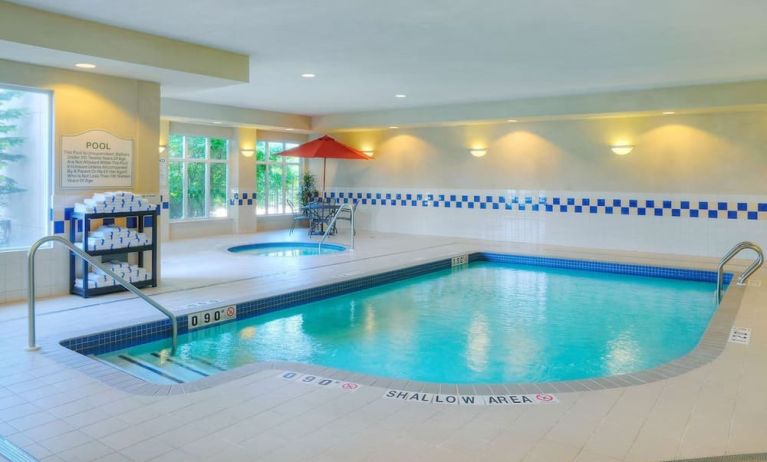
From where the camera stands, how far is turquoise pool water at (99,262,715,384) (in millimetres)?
4387

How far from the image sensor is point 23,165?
5582mm

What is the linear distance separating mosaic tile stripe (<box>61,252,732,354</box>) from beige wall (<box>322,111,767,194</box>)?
73.9 inches

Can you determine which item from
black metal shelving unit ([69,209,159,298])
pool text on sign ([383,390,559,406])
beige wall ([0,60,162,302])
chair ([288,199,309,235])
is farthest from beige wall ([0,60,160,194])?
chair ([288,199,309,235])

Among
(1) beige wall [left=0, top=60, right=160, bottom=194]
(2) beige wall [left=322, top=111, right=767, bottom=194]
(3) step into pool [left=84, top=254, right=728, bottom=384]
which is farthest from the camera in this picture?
(2) beige wall [left=322, top=111, right=767, bottom=194]

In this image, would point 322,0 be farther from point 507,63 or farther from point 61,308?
point 61,308

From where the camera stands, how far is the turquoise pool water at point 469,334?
4.39 metres

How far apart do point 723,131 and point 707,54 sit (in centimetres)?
309

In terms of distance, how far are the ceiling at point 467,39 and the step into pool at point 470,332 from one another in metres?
2.68

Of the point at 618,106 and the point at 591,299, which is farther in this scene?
the point at 618,106

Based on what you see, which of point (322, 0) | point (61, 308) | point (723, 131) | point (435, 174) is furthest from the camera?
point (435, 174)

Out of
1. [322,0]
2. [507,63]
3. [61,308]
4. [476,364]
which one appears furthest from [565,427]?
[507,63]

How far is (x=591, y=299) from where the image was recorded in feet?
22.4

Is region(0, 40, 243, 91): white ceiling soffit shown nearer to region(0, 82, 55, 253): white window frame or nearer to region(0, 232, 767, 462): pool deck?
region(0, 82, 55, 253): white window frame

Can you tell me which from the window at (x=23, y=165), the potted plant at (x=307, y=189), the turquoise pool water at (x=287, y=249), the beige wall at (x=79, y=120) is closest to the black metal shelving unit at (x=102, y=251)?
the beige wall at (x=79, y=120)
